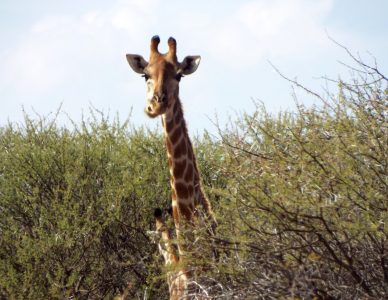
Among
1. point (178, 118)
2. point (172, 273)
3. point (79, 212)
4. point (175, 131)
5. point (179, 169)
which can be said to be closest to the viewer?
point (172, 273)

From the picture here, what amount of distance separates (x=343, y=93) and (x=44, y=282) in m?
6.10

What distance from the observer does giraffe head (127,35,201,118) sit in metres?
8.89

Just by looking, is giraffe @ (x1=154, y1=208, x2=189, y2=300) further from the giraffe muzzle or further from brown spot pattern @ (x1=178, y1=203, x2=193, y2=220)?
the giraffe muzzle

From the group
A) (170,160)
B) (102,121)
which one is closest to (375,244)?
(170,160)

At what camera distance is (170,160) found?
9.17 metres

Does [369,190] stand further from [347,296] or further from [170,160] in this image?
[170,160]

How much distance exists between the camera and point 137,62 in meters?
9.75

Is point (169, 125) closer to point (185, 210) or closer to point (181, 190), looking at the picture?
point (181, 190)

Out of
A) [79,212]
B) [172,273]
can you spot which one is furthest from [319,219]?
[79,212]

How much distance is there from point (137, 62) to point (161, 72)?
27.5 inches

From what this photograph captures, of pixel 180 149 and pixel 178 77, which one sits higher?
pixel 178 77

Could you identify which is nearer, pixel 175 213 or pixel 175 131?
pixel 175 213

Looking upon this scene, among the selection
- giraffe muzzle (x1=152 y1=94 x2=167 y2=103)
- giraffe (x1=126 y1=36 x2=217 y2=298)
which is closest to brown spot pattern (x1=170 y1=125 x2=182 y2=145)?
giraffe (x1=126 y1=36 x2=217 y2=298)

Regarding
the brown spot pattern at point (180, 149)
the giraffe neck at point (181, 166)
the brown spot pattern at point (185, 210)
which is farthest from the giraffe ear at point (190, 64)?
the brown spot pattern at point (185, 210)
